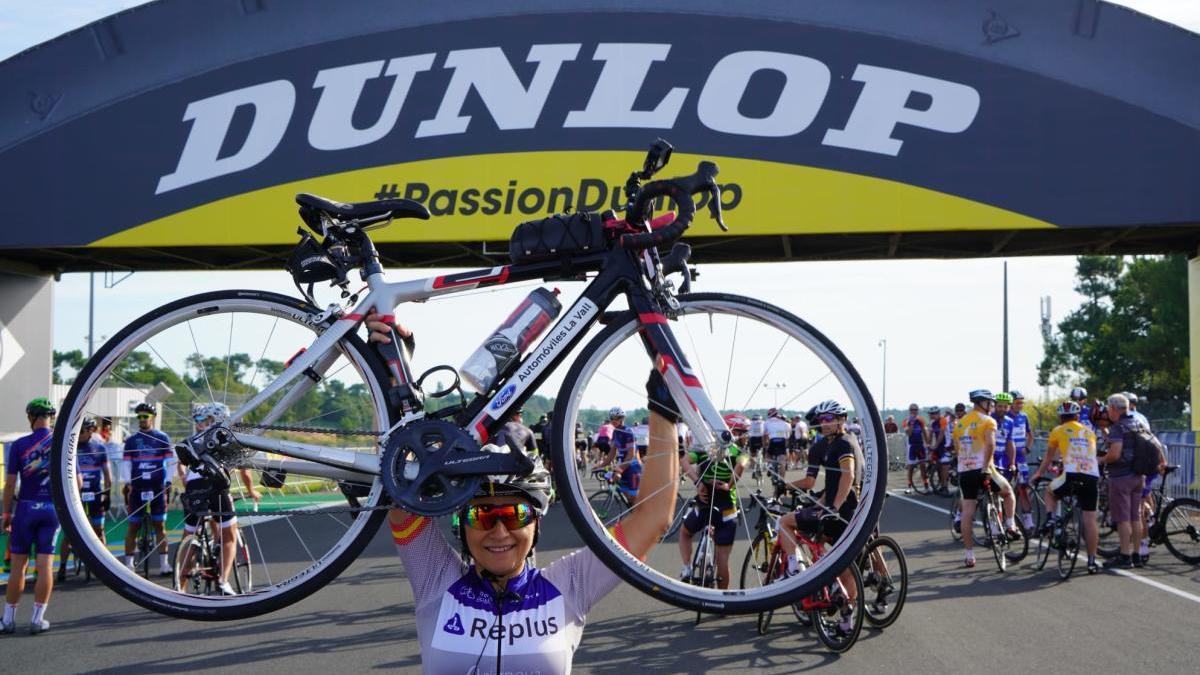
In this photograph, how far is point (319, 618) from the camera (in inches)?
440

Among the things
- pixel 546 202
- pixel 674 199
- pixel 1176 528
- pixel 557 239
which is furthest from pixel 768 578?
pixel 546 202

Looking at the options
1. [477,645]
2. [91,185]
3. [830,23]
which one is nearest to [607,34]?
[830,23]

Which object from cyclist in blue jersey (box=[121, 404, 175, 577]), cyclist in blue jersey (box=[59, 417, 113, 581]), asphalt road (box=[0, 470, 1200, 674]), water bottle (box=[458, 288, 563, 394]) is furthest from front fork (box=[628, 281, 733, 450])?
asphalt road (box=[0, 470, 1200, 674])

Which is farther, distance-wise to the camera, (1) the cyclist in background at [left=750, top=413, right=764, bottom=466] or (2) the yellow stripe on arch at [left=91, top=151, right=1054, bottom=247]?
(2) the yellow stripe on arch at [left=91, top=151, right=1054, bottom=247]

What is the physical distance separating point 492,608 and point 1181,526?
13.8 meters

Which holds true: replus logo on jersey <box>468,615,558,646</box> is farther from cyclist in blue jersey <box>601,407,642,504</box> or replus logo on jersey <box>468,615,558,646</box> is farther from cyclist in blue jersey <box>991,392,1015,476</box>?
cyclist in blue jersey <box>991,392,1015,476</box>

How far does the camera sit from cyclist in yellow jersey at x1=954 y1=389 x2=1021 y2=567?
14.2 metres

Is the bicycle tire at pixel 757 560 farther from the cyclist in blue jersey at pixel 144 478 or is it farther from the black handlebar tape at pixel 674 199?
the black handlebar tape at pixel 674 199

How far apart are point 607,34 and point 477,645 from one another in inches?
→ 570

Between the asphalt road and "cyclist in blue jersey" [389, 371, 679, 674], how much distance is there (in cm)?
502

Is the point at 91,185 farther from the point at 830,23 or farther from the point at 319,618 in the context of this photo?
the point at 830,23

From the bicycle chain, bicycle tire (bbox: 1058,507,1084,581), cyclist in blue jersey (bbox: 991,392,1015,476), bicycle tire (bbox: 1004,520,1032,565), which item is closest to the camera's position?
the bicycle chain

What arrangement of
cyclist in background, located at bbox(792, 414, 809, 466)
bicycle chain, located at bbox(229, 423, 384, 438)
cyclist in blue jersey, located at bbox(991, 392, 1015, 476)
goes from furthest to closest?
1. cyclist in blue jersey, located at bbox(991, 392, 1015, 476)
2. cyclist in background, located at bbox(792, 414, 809, 466)
3. bicycle chain, located at bbox(229, 423, 384, 438)

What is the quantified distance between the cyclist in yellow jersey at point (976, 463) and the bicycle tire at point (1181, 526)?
6.99 feet
